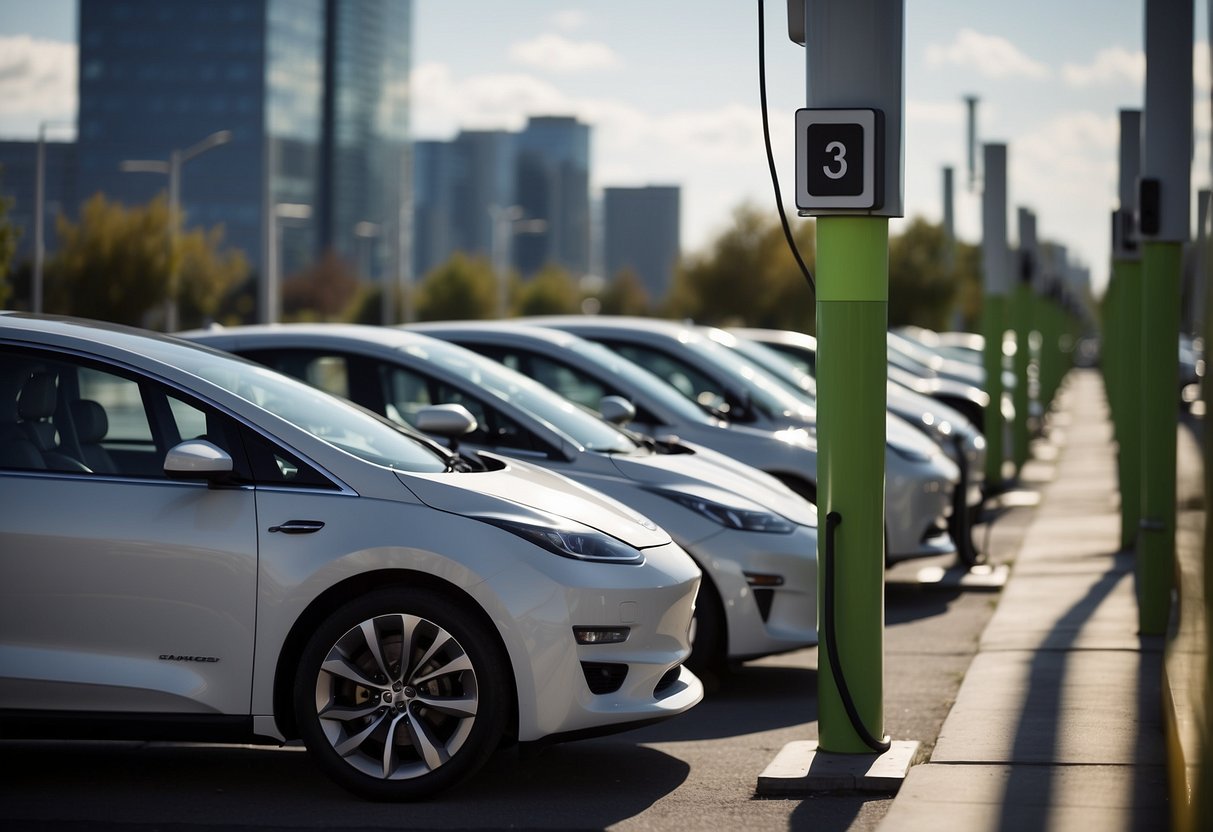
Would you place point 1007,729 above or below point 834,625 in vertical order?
below

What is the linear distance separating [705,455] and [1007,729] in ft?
8.40

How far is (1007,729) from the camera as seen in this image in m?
6.75

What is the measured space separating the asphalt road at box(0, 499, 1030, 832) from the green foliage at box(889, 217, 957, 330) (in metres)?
62.0

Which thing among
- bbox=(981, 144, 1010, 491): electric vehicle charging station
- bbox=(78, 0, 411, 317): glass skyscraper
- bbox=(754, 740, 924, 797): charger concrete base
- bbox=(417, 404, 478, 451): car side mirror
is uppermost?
bbox=(78, 0, 411, 317): glass skyscraper

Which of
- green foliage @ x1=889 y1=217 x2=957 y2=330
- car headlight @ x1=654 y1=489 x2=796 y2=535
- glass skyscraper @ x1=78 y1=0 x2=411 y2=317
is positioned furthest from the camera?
glass skyscraper @ x1=78 y1=0 x2=411 y2=317

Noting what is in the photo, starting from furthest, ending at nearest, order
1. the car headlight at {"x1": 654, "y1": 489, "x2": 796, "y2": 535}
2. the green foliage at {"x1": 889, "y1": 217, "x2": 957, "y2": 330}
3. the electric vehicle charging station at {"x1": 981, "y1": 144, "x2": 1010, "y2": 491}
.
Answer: the green foliage at {"x1": 889, "y1": 217, "x2": 957, "y2": 330} < the electric vehicle charging station at {"x1": 981, "y1": 144, "x2": 1010, "y2": 491} < the car headlight at {"x1": 654, "y1": 489, "x2": 796, "y2": 535}

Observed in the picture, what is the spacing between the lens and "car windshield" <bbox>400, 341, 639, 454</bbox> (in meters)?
8.33

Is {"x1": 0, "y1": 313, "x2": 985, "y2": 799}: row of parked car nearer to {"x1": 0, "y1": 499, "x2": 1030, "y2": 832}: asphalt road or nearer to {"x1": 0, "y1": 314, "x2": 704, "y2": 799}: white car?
{"x1": 0, "y1": 314, "x2": 704, "y2": 799}: white car

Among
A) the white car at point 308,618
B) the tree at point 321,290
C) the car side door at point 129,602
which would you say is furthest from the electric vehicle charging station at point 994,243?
the tree at point 321,290

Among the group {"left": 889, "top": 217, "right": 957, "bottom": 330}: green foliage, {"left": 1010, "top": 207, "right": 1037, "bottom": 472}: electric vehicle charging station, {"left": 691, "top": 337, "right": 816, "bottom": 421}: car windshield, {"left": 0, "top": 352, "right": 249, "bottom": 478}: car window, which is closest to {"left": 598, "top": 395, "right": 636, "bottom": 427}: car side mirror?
{"left": 691, "top": 337, "right": 816, "bottom": 421}: car windshield

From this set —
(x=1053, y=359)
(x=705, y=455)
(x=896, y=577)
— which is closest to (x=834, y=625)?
(x=705, y=455)

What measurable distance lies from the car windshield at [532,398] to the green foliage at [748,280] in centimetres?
6318

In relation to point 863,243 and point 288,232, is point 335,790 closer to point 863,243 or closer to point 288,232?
point 863,243

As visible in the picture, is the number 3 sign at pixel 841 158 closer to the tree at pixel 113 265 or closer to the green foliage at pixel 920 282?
the tree at pixel 113 265
